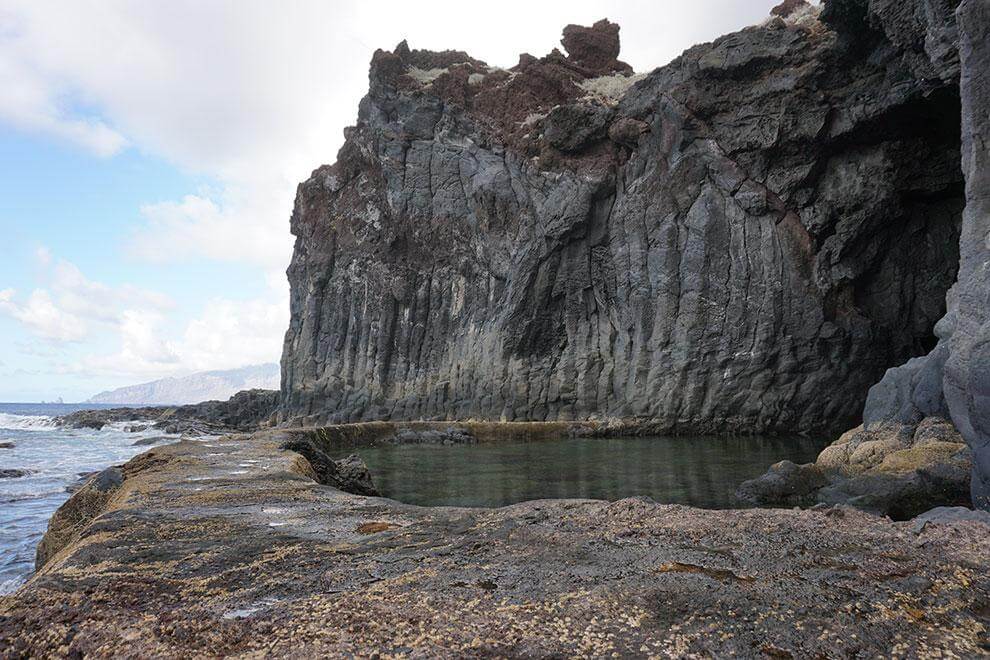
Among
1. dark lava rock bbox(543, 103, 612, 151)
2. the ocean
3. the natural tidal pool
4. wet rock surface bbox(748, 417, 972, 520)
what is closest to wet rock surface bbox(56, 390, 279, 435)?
the ocean

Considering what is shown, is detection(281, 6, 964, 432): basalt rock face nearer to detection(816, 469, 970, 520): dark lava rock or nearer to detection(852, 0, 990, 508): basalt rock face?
detection(852, 0, 990, 508): basalt rock face

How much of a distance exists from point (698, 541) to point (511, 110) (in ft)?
156

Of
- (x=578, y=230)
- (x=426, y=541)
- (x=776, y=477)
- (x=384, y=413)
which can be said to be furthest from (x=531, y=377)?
(x=426, y=541)

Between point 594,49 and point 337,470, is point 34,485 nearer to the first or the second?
point 337,470

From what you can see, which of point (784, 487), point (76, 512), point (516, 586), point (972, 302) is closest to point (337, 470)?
point (76, 512)

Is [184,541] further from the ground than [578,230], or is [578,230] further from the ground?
[578,230]

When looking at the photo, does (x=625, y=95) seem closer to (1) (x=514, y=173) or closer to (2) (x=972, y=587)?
(1) (x=514, y=173)

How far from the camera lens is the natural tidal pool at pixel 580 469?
50.3 feet

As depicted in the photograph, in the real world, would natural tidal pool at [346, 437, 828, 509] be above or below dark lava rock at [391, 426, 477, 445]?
below

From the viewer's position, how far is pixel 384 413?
50844 millimetres

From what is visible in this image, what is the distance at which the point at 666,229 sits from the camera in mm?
38531

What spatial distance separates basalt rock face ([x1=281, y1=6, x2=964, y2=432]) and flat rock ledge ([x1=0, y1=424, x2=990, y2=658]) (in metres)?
27.2

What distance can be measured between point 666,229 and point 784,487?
87.6 ft

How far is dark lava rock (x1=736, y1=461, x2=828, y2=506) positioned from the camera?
45.0 ft
